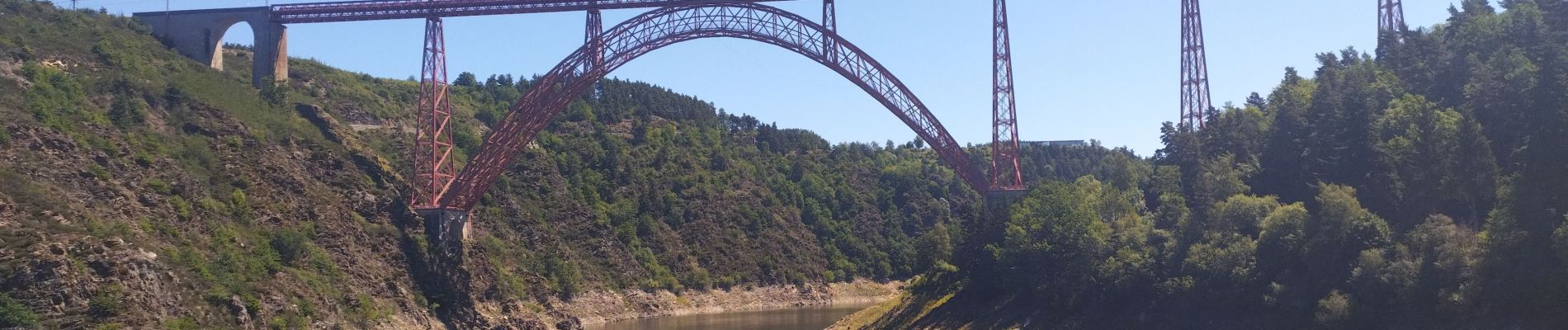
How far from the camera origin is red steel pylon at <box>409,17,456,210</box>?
5766 centimetres

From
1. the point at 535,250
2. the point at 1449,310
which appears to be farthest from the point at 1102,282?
the point at 535,250

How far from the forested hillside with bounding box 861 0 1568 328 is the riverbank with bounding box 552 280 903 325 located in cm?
1834

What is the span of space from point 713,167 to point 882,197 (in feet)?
68.0

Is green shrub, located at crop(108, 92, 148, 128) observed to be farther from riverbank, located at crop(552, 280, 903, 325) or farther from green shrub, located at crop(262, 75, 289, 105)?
riverbank, located at crop(552, 280, 903, 325)

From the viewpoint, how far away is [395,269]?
56719mm

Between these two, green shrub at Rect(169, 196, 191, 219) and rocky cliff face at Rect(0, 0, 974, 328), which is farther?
green shrub at Rect(169, 196, 191, 219)

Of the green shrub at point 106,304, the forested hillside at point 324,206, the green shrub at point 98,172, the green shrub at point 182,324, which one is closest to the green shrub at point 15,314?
the forested hillside at point 324,206

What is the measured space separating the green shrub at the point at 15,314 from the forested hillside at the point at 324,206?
2.0 inches

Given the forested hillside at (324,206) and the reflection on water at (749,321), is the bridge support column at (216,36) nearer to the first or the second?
the forested hillside at (324,206)

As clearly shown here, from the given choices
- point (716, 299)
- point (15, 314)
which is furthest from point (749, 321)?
point (15, 314)

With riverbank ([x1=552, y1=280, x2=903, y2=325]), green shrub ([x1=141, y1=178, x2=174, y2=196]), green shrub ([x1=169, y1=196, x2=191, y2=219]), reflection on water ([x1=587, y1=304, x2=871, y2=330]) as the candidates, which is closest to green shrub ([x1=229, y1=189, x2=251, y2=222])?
green shrub ([x1=169, y1=196, x2=191, y2=219])

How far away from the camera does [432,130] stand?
59.4 metres

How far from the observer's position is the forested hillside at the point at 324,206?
40812 mm

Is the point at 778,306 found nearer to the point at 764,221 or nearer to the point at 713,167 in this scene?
the point at 764,221
